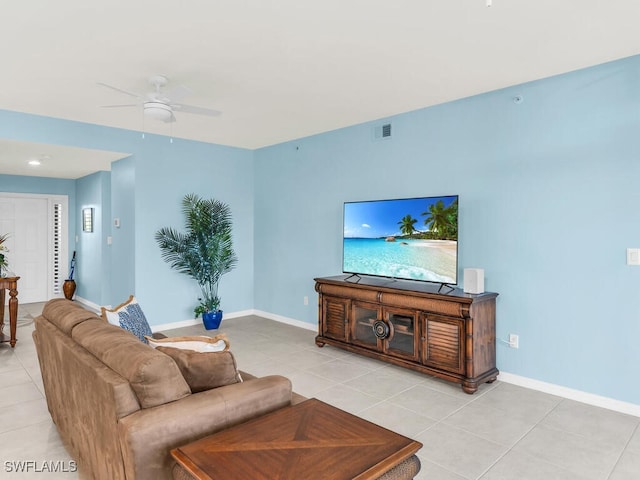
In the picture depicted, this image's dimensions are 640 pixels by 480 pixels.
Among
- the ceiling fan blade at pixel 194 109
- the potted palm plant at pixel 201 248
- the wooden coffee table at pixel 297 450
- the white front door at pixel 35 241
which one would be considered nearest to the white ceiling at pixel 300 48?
the ceiling fan blade at pixel 194 109

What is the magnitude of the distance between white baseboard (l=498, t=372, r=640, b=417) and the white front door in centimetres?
775

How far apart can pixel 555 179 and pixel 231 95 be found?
2901 millimetres

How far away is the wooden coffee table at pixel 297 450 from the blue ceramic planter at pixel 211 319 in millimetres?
3854

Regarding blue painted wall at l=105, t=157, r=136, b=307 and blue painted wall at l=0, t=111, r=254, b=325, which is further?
blue painted wall at l=105, t=157, r=136, b=307

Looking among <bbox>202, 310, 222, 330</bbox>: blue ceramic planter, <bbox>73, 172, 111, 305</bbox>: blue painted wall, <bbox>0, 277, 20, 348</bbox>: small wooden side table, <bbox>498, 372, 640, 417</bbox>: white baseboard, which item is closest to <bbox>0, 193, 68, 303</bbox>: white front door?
<bbox>73, 172, 111, 305</bbox>: blue painted wall

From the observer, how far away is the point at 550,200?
3.34 m

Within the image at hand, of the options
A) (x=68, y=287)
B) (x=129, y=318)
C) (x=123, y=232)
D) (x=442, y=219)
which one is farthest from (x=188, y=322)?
(x=442, y=219)

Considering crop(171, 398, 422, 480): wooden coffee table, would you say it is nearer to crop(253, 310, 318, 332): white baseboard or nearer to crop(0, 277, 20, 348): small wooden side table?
crop(253, 310, 318, 332): white baseboard

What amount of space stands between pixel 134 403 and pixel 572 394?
3225 millimetres

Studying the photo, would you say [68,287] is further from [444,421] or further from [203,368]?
[444,421]

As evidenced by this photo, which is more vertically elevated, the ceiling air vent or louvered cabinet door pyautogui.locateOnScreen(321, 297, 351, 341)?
the ceiling air vent

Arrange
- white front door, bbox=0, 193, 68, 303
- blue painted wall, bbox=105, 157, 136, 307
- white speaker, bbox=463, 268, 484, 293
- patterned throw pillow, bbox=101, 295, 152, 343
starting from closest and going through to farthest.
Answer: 1. patterned throw pillow, bbox=101, 295, 152, 343
2. white speaker, bbox=463, 268, 484, 293
3. blue painted wall, bbox=105, 157, 136, 307
4. white front door, bbox=0, 193, 68, 303

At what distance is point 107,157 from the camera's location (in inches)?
211

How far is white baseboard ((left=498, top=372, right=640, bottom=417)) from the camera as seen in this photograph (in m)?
2.97
